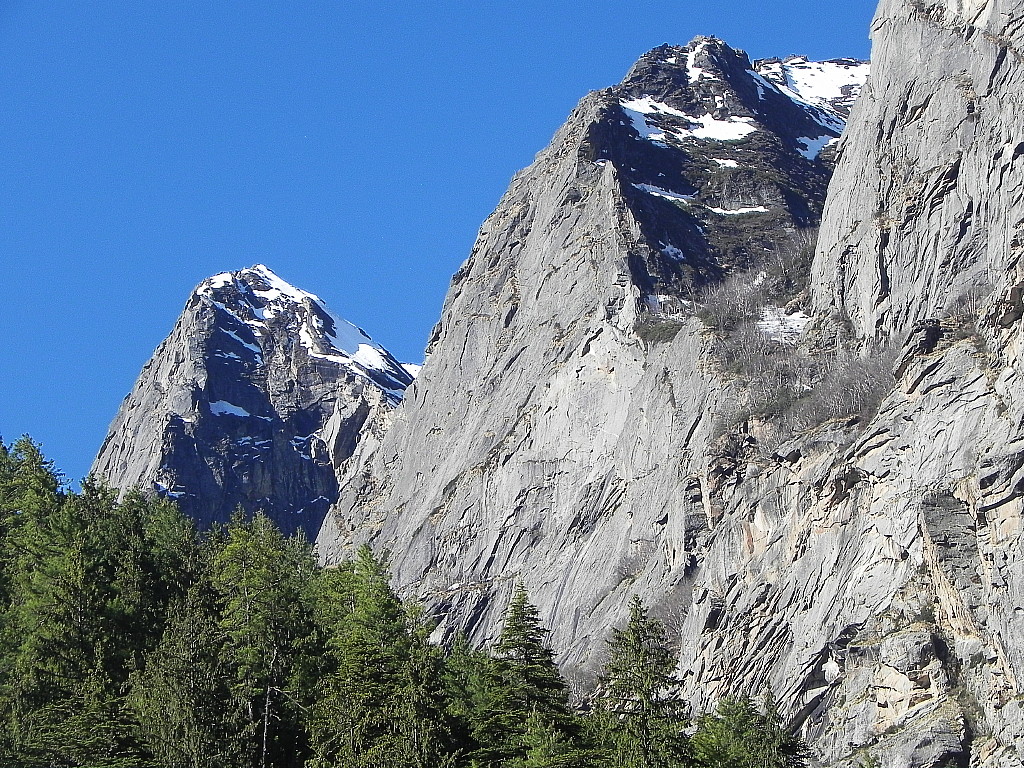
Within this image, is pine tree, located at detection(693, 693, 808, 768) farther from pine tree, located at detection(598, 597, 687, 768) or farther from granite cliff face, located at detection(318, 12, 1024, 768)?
granite cliff face, located at detection(318, 12, 1024, 768)

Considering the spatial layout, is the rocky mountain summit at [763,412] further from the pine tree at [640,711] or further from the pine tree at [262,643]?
the pine tree at [262,643]

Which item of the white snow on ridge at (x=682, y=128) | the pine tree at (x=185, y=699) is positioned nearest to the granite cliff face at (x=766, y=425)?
the white snow on ridge at (x=682, y=128)

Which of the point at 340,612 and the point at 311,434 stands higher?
the point at 311,434

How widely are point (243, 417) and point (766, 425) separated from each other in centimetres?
10515

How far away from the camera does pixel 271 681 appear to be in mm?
43375

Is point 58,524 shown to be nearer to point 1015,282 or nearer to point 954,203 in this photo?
point 1015,282

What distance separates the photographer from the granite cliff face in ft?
221

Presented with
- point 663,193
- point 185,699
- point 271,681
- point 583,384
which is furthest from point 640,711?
point 663,193

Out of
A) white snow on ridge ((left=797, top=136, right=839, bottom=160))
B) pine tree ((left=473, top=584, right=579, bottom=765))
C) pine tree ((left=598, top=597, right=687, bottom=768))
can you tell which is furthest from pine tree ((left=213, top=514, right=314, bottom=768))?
white snow on ridge ((left=797, top=136, right=839, bottom=160))

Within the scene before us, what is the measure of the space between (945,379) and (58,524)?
47.7m

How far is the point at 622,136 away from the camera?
476 feet

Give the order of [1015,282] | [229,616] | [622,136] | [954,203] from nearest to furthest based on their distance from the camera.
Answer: [229,616] → [1015,282] → [954,203] → [622,136]

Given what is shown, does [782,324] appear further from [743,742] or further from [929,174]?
[743,742]

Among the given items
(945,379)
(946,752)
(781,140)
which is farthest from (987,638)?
(781,140)
